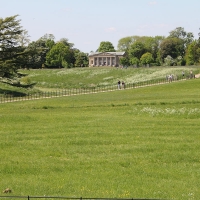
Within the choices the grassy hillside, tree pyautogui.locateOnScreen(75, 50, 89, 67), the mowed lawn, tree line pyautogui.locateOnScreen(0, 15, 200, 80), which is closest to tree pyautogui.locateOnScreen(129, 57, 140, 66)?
tree line pyautogui.locateOnScreen(0, 15, 200, 80)

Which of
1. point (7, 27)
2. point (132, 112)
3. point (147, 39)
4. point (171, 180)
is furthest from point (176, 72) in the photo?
point (147, 39)

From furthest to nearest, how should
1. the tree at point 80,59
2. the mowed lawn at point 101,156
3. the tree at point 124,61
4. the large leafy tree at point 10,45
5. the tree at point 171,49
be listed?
the tree at point 124,61, the tree at point 171,49, the tree at point 80,59, the large leafy tree at point 10,45, the mowed lawn at point 101,156

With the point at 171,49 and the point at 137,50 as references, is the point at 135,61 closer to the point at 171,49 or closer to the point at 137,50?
the point at 137,50

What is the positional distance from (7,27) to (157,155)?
39.2 metres

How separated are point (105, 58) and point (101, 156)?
177514mm

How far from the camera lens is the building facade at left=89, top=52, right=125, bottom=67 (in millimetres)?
189625

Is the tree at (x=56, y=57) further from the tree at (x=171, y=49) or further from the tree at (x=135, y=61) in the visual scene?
the tree at (x=171, y=49)

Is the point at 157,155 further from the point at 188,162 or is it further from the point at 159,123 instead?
the point at 159,123

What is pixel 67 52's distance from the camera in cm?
15688

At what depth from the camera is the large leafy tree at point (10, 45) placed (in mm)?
52062

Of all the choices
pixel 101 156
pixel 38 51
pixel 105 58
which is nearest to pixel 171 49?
pixel 105 58

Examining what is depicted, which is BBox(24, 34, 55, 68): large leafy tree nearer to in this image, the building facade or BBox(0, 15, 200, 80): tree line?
BBox(0, 15, 200, 80): tree line

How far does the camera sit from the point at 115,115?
111 feet

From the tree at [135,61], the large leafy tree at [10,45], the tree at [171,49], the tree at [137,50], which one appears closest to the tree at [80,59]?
the tree at [135,61]
